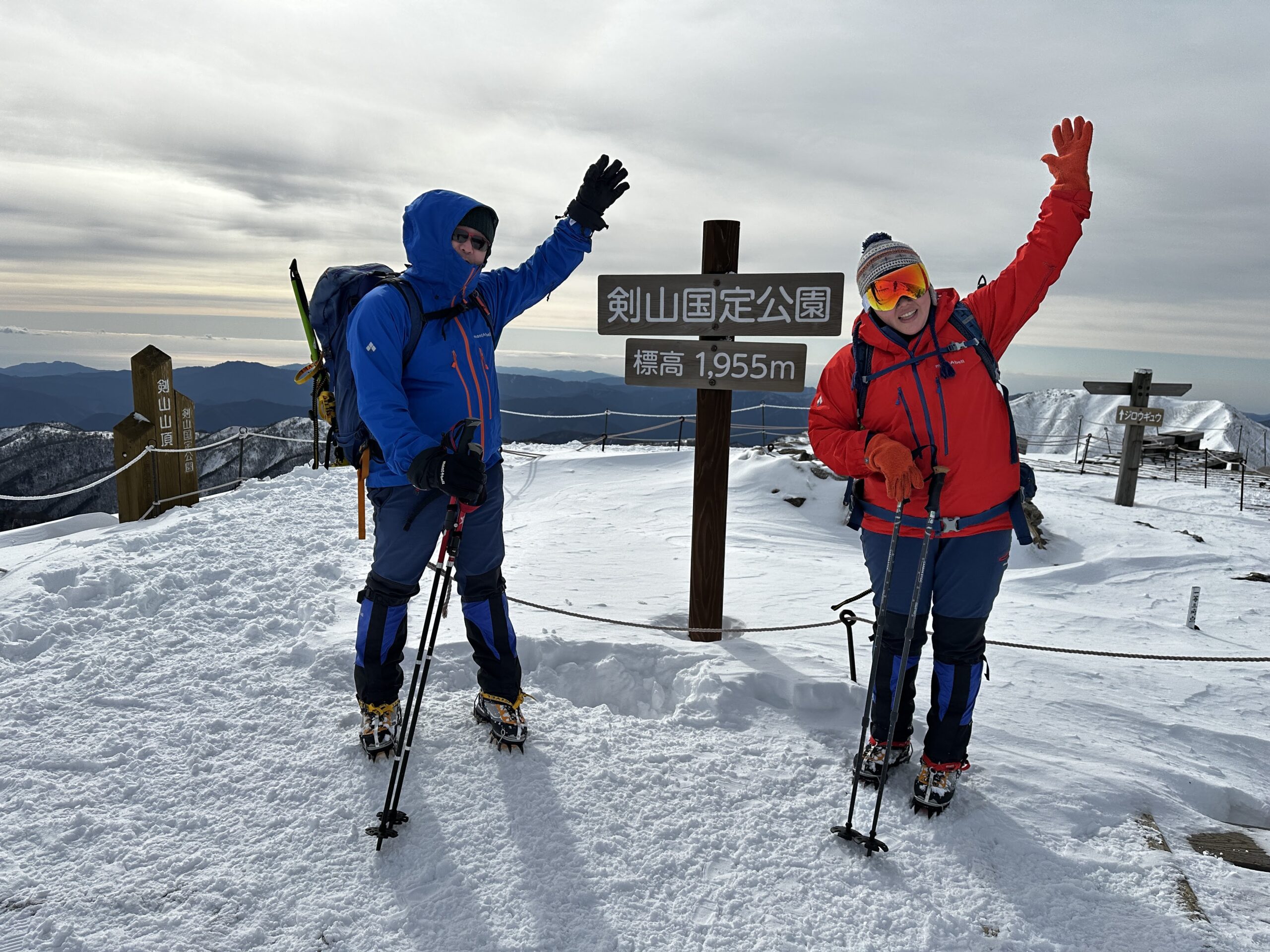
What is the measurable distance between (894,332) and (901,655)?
4.04ft

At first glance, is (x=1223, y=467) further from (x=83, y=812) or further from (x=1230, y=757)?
(x=83, y=812)

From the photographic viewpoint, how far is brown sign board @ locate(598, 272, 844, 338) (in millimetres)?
3855

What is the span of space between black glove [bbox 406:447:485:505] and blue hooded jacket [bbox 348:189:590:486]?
0.21 ft

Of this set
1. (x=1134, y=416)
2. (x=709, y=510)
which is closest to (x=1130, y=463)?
(x=1134, y=416)

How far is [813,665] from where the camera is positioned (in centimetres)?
367

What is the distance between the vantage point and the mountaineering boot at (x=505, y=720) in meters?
2.92

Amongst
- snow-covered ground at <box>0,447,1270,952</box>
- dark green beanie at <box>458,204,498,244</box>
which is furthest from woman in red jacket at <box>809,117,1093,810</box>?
dark green beanie at <box>458,204,498,244</box>

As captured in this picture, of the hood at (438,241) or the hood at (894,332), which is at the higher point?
the hood at (438,241)

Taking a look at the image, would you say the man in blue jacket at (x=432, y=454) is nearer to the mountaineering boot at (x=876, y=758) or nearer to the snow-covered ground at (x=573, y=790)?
the snow-covered ground at (x=573, y=790)

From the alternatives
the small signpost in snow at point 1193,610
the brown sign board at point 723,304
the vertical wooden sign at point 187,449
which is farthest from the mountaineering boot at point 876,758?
the vertical wooden sign at point 187,449

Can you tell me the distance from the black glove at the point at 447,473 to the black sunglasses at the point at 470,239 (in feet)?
2.87

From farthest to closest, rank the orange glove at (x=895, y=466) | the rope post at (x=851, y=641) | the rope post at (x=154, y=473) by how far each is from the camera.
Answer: the rope post at (x=154, y=473), the rope post at (x=851, y=641), the orange glove at (x=895, y=466)

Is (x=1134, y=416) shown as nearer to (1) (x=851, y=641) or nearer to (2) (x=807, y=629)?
(2) (x=807, y=629)

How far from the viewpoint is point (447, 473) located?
2455 mm
